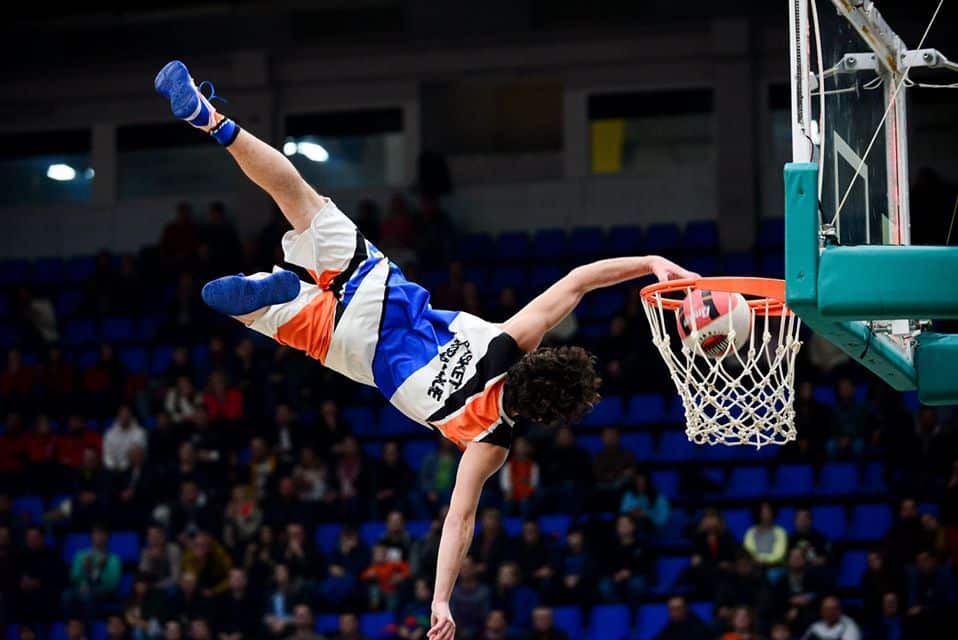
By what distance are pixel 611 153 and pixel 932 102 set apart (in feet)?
13.8

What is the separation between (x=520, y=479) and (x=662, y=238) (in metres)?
4.50

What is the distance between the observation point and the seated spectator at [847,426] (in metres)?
13.9

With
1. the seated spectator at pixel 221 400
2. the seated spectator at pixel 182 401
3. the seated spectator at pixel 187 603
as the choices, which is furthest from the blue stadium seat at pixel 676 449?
the seated spectator at pixel 182 401

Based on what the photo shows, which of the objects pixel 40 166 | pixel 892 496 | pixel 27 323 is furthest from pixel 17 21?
pixel 892 496

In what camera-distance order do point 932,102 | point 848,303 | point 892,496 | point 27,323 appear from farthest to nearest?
point 27,323
point 932,102
point 892,496
point 848,303

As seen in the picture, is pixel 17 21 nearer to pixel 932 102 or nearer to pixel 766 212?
pixel 766 212

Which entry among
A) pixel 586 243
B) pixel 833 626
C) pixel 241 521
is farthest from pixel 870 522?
pixel 241 521

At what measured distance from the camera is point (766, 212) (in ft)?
59.4

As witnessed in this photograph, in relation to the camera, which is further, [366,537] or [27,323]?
[27,323]

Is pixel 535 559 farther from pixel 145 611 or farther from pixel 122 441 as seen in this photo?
pixel 122 441

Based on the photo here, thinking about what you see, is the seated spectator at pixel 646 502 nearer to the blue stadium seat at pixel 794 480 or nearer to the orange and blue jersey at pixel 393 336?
the blue stadium seat at pixel 794 480

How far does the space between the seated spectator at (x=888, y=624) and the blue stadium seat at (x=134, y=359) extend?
9.18m

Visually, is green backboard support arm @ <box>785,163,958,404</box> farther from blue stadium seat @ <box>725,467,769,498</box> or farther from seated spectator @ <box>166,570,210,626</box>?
seated spectator @ <box>166,570,210,626</box>

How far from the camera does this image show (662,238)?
682 inches
